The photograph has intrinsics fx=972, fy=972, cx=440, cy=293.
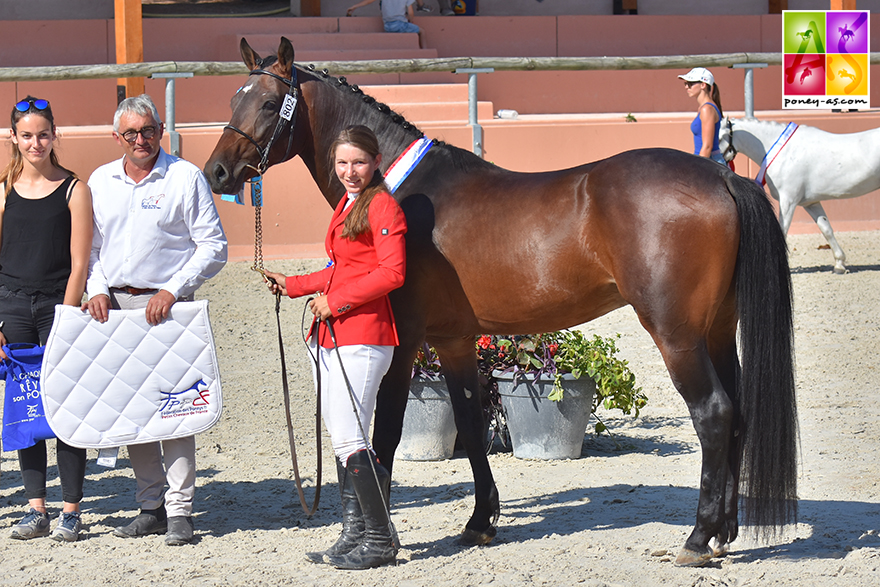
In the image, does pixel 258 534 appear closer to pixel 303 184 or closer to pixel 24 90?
pixel 303 184

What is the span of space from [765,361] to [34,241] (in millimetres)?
2792

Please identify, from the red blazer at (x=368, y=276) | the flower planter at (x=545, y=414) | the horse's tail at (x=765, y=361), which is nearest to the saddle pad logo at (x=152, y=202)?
the red blazer at (x=368, y=276)

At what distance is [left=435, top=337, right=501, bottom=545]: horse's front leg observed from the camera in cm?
383

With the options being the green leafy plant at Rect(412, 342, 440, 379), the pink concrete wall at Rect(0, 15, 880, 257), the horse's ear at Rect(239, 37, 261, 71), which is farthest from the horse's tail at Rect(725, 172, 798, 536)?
the pink concrete wall at Rect(0, 15, 880, 257)

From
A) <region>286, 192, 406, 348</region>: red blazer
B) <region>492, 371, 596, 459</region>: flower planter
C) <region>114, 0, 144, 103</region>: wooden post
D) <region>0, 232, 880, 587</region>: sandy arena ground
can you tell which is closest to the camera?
<region>286, 192, 406, 348</region>: red blazer

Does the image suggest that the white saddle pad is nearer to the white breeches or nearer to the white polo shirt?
the white polo shirt

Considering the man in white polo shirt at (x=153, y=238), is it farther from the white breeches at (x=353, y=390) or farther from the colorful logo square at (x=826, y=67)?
the colorful logo square at (x=826, y=67)

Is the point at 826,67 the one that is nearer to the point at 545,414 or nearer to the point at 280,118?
the point at 545,414

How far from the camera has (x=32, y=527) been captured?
3869 mm

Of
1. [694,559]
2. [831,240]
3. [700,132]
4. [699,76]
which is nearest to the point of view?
[694,559]

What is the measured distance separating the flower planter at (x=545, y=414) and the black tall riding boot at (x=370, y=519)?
146 centimetres

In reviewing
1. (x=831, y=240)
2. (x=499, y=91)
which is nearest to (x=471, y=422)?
(x=831, y=240)

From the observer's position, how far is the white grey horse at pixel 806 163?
921cm

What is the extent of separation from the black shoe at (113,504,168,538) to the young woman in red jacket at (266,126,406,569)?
0.84 m
